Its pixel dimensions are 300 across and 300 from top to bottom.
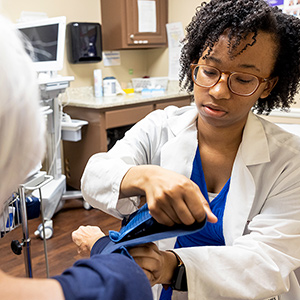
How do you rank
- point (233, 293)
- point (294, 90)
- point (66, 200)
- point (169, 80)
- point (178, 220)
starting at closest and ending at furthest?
point (178, 220), point (233, 293), point (294, 90), point (66, 200), point (169, 80)

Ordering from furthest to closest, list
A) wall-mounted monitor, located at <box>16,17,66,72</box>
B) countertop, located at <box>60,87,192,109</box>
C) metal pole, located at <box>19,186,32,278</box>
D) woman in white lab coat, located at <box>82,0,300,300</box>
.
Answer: countertop, located at <box>60,87,192,109</box> → wall-mounted monitor, located at <box>16,17,66,72</box> → metal pole, located at <box>19,186,32,278</box> → woman in white lab coat, located at <box>82,0,300,300</box>

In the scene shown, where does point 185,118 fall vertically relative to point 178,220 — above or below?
above

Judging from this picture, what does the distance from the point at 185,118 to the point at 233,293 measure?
589mm

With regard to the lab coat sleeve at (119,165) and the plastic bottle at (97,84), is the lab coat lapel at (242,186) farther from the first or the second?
the plastic bottle at (97,84)

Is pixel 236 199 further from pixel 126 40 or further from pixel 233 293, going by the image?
pixel 126 40

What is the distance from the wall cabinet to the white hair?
324cm

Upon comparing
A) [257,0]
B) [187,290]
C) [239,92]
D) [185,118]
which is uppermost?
[257,0]

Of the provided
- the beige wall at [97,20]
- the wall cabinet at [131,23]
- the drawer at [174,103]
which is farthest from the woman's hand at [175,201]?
the wall cabinet at [131,23]

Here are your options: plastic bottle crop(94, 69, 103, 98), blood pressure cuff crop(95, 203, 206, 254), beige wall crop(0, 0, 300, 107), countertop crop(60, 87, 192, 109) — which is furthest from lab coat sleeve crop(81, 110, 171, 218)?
plastic bottle crop(94, 69, 103, 98)

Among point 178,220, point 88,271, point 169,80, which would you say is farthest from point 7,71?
point 169,80

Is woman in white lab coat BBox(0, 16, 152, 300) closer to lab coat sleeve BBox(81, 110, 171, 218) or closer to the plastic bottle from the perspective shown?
lab coat sleeve BBox(81, 110, 171, 218)

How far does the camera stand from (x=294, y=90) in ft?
4.03

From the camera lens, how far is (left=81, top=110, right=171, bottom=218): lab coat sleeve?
3.28 ft

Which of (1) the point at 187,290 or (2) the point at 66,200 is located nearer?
(1) the point at 187,290
